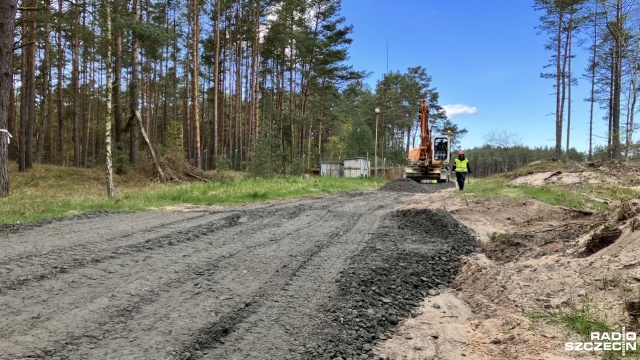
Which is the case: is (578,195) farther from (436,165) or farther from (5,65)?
(5,65)

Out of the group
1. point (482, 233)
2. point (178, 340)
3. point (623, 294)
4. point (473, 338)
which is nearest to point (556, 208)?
point (482, 233)

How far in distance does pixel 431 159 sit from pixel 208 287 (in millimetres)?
23842

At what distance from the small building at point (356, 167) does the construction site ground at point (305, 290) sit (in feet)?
86.2

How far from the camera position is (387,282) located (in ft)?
14.7

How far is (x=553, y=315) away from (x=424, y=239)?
11.8 ft

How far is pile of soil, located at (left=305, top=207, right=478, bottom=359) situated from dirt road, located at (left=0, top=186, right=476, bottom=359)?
0.02m

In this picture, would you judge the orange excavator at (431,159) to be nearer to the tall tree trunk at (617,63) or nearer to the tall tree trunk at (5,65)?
the tall tree trunk at (617,63)

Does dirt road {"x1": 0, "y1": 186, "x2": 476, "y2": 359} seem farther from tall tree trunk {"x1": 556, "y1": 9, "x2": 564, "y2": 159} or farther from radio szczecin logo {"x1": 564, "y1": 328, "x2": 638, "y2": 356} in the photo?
tall tree trunk {"x1": 556, "y1": 9, "x2": 564, "y2": 159}

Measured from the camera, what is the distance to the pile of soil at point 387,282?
3.16 metres

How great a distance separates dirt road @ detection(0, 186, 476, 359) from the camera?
293cm

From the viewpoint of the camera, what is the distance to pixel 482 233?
7535 mm

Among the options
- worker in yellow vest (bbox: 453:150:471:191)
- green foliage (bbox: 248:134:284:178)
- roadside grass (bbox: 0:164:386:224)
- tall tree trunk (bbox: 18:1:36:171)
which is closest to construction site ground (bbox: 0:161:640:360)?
roadside grass (bbox: 0:164:386:224)

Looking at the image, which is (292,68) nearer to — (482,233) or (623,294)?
(482,233)

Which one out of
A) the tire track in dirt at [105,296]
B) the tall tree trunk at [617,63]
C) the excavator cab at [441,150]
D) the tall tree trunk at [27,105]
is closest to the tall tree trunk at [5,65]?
the tall tree trunk at [27,105]
